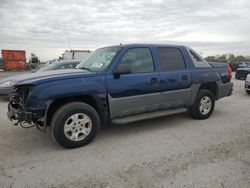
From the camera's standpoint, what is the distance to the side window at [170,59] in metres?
5.43

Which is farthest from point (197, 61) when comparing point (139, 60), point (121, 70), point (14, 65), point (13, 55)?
point (13, 55)

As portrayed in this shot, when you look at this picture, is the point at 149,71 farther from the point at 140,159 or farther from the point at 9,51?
the point at 9,51

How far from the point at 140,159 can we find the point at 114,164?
416mm

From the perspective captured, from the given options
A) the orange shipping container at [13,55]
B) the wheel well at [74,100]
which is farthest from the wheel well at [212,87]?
the orange shipping container at [13,55]

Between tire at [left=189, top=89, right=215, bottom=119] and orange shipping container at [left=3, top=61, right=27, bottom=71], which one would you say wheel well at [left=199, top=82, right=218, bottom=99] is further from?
orange shipping container at [left=3, top=61, right=27, bottom=71]

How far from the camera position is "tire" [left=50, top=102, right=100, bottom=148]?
13.7ft

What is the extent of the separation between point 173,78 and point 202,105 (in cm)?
126

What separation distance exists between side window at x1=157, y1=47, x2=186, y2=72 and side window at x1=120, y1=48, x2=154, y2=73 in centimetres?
30

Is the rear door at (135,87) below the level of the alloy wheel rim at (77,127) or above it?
above

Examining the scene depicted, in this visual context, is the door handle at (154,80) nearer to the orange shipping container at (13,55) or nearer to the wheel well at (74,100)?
the wheel well at (74,100)

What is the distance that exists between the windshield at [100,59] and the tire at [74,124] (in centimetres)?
88

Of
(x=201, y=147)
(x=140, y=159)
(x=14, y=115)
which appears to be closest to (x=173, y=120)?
(x=201, y=147)

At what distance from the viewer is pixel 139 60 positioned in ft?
16.9

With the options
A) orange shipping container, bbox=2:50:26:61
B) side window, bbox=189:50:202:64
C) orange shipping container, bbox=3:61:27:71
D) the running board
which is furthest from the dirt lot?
orange shipping container, bbox=2:50:26:61
